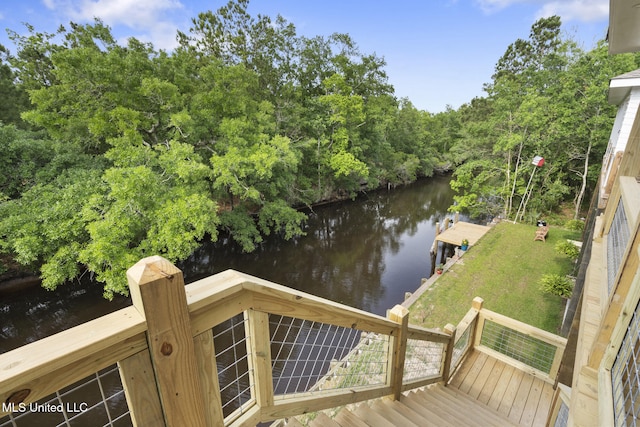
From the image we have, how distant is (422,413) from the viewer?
2562mm

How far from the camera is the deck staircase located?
197 centimetres

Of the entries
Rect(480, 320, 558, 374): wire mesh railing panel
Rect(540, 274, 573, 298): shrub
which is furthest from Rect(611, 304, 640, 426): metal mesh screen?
Rect(540, 274, 573, 298): shrub


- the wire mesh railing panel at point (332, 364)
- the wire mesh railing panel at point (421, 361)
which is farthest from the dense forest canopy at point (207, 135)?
the wire mesh railing panel at point (421, 361)

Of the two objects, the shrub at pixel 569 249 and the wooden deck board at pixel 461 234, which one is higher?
the shrub at pixel 569 249

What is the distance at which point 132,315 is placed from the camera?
0.73 metres

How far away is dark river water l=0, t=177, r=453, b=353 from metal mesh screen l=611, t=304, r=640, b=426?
7.04 meters

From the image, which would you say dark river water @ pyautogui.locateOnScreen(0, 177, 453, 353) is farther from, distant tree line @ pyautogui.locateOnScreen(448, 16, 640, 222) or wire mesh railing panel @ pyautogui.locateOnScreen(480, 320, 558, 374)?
distant tree line @ pyautogui.locateOnScreen(448, 16, 640, 222)

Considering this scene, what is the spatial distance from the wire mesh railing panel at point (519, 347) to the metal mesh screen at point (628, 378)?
4.06 meters

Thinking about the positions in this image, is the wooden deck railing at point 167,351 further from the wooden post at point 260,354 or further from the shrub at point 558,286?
the shrub at point 558,286

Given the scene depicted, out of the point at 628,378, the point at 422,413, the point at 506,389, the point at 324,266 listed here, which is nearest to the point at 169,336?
the point at 628,378

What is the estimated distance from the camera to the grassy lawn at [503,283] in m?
6.50

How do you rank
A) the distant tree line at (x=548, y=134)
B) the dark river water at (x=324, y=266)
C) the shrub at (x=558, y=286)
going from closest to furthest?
the shrub at (x=558, y=286)
the dark river water at (x=324, y=266)
the distant tree line at (x=548, y=134)

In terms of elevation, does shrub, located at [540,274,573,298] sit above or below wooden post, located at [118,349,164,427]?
below

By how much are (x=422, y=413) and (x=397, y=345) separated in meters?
0.80
